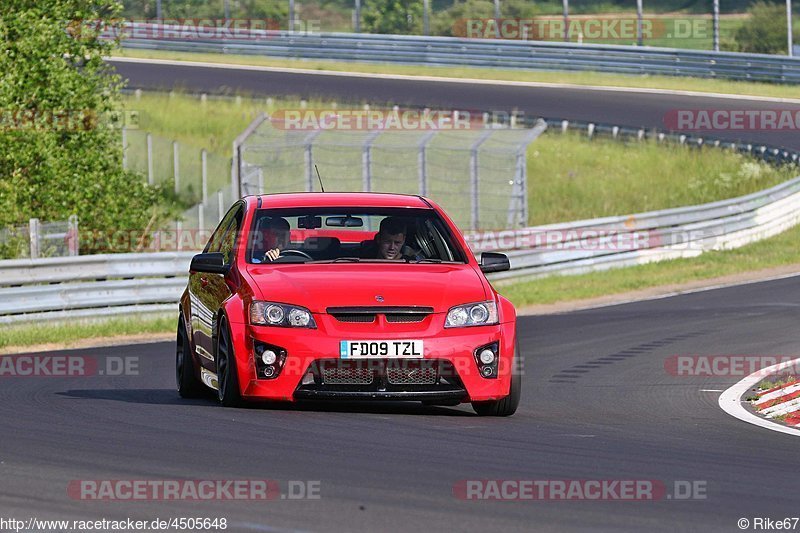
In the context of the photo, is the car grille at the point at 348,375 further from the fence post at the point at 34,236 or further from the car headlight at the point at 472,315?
the fence post at the point at 34,236

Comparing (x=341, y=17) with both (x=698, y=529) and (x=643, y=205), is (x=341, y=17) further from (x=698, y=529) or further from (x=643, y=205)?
(x=698, y=529)

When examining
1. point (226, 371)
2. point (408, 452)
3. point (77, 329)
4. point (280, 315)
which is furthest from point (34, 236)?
point (408, 452)

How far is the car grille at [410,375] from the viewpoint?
939 centimetres

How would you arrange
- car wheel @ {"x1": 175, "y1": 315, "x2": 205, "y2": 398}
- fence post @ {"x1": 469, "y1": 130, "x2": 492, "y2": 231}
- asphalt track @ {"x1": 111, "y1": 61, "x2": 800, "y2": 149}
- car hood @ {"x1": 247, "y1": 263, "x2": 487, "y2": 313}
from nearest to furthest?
car hood @ {"x1": 247, "y1": 263, "x2": 487, "y2": 313} < car wheel @ {"x1": 175, "y1": 315, "x2": 205, "y2": 398} < fence post @ {"x1": 469, "y1": 130, "x2": 492, "y2": 231} < asphalt track @ {"x1": 111, "y1": 61, "x2": 800, "y2": 149}

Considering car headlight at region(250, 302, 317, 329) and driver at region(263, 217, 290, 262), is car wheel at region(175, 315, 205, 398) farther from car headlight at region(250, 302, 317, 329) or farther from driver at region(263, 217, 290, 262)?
car headlight at region(250, 302, 317, 329)

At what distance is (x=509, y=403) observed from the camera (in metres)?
9.91

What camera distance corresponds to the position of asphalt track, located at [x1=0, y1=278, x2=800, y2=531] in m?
6.38

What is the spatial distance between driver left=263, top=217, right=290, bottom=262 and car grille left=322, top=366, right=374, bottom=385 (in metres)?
1.27

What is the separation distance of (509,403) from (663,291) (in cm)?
1394

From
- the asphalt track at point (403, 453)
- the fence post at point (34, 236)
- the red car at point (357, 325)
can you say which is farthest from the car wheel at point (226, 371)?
the fence post at point (34, 236)

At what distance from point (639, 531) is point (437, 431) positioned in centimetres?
293

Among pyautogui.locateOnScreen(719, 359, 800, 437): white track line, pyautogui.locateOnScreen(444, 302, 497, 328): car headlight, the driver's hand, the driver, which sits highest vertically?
the driver

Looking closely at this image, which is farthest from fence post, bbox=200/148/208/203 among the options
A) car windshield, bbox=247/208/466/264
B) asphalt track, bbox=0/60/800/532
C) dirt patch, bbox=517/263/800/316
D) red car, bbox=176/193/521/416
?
red car, bbox=176/193/521/416

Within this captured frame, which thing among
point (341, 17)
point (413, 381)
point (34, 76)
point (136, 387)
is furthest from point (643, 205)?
point (341, 17)
